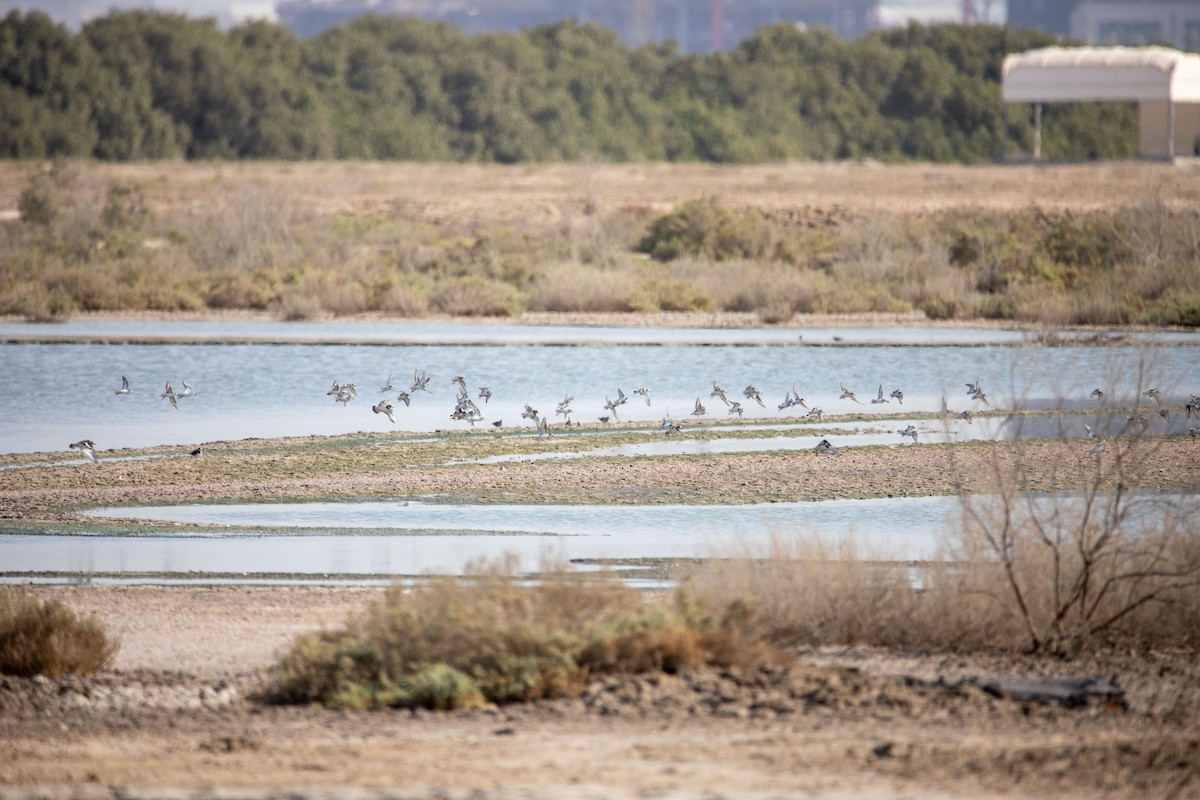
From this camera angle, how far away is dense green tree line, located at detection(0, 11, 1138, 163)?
79375 mm

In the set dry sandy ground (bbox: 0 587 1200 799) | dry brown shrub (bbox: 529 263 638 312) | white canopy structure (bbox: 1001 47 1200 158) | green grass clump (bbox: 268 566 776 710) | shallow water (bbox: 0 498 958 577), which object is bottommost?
shallow water (bbox: 0 498 958 577)

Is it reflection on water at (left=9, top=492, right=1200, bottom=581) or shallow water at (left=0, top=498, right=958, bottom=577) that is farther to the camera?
shallow water at (left=0, top=498, right=958, bottom=577)

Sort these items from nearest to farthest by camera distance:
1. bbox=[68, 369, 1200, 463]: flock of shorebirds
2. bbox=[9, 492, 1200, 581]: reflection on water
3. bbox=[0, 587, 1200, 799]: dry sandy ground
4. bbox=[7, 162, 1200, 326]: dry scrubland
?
bbox=[0, 587, 1200, 799]: dry sandy ground, bbox=[9, 492, 1200, 581]: reflection on water, bbox=[68, 369, 1200, 463]: flock of shorebirds, bbox=[7, 162, 1200, 326]: dry scrubland

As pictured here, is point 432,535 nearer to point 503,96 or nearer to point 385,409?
point 385,409

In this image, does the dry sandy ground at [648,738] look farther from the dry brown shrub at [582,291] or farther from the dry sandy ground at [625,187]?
the dry sandy ground at [625,187]

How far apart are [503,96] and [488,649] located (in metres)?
83.9

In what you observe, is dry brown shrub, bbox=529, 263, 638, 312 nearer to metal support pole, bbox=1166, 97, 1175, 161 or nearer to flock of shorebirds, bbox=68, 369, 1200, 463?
flock of shorebirds, bbox=68, 369, 1200, 463

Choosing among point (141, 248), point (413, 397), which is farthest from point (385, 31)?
point (413, 397)

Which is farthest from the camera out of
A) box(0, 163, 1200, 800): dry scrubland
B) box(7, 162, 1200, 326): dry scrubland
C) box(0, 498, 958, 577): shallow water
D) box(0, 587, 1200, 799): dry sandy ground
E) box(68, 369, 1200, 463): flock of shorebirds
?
box(7, 162, 1200, 326): dry scrubland

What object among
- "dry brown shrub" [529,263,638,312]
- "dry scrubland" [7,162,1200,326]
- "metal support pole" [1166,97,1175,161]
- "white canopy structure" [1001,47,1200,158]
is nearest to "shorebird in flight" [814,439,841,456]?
"dry scrubland" [7,162,1200,326]

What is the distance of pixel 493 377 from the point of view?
2670 centimetres

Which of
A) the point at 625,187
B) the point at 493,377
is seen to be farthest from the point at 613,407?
the point at 625,187

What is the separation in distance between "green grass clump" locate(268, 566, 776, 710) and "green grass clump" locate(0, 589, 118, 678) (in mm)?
1098

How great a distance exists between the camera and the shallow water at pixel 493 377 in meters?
21.7
